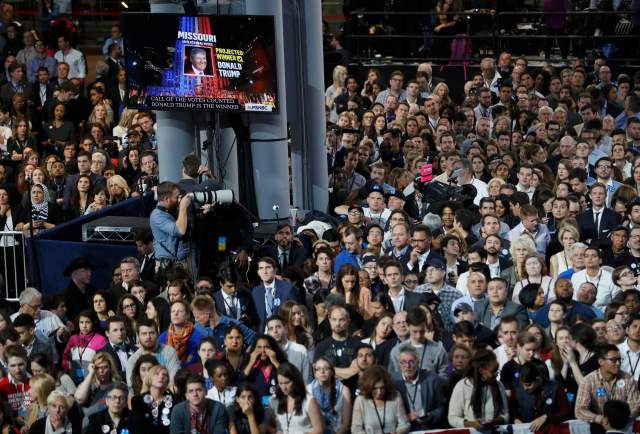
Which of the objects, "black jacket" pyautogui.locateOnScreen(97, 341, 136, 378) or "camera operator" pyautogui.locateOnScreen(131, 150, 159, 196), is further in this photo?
"camera operator" pyautogui.locateOnScreen(131, 150, 159, 196)

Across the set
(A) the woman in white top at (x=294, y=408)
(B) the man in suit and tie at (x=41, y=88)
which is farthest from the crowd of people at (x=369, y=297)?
(B) the man in suit and tie at (x=41, y=88)

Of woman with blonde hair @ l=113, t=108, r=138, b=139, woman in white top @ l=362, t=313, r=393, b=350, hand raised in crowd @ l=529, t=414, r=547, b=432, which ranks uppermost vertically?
woman with blonde hair @ l=113, t=108, r=138, b=139

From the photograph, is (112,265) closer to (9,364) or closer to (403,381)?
(9,364)

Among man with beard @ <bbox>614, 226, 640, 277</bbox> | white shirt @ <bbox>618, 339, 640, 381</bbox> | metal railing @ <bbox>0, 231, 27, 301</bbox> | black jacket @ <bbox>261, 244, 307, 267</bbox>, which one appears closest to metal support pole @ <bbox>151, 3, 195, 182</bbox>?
metal railing @ <bbox>0, 231, 27, 301</bbox>

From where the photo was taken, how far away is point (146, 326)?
1244 cm

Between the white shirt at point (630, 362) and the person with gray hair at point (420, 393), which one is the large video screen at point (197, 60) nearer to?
the person with gray hair at point (420, 393)

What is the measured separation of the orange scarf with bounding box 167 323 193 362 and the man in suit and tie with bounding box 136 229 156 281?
2214 mm

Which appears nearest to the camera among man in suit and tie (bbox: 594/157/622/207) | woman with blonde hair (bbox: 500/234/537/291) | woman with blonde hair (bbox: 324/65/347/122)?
woman with blonde hair (bbox: 500/234/537/291)

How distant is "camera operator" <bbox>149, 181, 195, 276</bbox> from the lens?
14531mm

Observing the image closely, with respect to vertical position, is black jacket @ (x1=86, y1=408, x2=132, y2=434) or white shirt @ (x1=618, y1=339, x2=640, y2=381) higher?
white shirt @ (x1=618, y1=339, x2=640, y2=381)

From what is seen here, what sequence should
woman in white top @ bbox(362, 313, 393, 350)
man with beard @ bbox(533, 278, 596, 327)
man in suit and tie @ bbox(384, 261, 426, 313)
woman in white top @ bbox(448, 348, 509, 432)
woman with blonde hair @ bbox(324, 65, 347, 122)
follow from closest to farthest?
1. woman in white top @ bbox(448, 348, 509, 432)
2. woman in white top @ bbox(362, 313, 393, 350)
3. man with beard @ bbox(533, 278, 596, 327)
4. man in suit and tie @ bbox(384, 261, 426, 313)
5. woman with blonde hair @ bbox(324, 65, 347, 122)

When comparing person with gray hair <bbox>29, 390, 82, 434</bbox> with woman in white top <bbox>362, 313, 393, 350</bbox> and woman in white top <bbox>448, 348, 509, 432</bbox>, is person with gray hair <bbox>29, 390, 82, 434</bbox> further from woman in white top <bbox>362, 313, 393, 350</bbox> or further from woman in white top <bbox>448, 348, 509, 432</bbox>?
woman in white top <bbox>448, 348, 509, 432</bbox>

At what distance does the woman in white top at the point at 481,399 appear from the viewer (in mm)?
11523

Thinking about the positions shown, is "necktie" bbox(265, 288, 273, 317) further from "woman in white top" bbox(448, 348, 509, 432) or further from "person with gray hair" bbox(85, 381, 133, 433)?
"woman in white top" bbox(448, 348, 509, 432)
